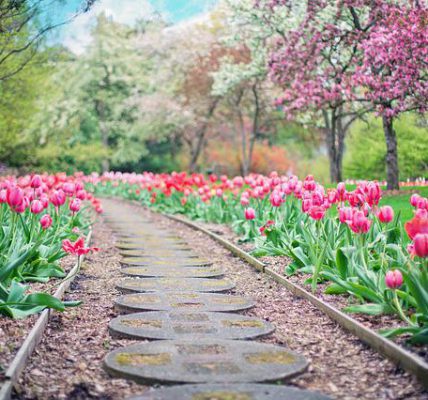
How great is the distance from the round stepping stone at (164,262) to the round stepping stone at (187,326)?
9.85ft

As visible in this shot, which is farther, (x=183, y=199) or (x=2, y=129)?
(x=2, y=129)

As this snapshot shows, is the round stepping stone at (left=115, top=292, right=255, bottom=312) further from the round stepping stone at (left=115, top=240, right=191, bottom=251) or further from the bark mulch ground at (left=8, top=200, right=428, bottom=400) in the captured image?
the round stepping stone at (left=115, top=240, right=191, bottom=251)

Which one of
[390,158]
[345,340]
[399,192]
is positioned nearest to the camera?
[345,340]

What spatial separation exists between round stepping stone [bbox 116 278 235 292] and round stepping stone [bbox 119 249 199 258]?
2174 mm

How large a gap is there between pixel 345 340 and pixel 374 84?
9.88m

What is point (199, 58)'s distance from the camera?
104 feet

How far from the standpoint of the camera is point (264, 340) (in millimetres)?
4809

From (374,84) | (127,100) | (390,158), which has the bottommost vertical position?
(390,158)

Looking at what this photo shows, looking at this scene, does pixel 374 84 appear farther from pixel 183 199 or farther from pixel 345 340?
pixel 345 340

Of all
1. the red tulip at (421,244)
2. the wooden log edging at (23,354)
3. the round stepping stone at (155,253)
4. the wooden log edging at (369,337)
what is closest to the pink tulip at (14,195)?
the wooden log edging at (23,354)

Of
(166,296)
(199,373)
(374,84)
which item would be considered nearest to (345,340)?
(199,373)

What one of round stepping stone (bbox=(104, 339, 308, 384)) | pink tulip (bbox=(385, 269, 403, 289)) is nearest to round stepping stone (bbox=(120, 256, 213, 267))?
round stepping stone (bbox=(104, 339, 308, 384))

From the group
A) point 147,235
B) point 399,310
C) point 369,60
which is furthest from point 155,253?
point 369,60

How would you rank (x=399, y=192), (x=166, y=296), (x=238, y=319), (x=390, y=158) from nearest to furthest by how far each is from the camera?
(x=238, y=319) → (x=166, y=296) → (x=399, y=192) → (x=390, y=158)
